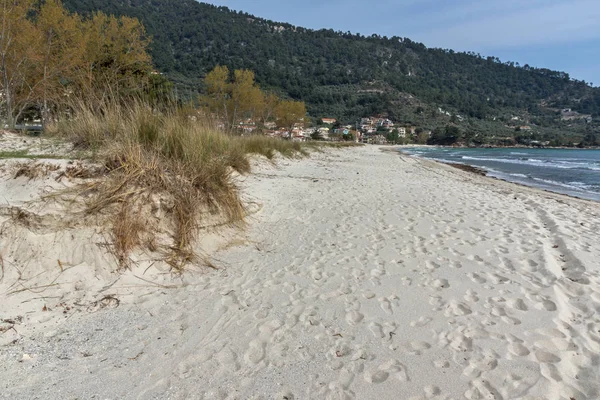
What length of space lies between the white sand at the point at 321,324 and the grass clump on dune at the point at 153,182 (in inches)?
16.2

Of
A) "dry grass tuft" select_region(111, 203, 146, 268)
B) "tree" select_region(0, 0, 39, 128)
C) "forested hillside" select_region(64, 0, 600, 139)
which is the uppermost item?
"forested hillside" select_region(64, 0, 600, 139)

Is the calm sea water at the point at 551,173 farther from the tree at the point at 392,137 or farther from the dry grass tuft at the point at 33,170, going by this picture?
the tree at the point at 392,137

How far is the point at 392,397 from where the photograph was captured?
6.51 ft

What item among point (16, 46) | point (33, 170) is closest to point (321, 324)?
point (33, 170)

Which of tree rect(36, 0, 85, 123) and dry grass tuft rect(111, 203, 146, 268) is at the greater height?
tree rect(36, 0, 85, 123)

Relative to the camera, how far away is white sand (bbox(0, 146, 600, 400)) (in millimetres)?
2102

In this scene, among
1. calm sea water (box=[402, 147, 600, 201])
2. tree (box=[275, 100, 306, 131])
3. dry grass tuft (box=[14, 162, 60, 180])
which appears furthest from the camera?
tree (box=[275, 100, 306, 131])

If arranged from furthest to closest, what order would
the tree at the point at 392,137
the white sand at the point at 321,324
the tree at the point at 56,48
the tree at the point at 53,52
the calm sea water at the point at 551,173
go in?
the tree at the point at 392,137 < the tree at the point at 56,48 < the calm sea water at the point at 551,173 < the tree at the point at 53,52 < the white sand at the point at 321,324

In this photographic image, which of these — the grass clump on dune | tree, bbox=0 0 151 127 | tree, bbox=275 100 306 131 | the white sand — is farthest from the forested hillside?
the white sand

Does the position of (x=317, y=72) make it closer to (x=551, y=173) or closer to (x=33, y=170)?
(x=551, y=173)

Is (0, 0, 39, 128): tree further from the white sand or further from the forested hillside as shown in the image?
the forested hillside

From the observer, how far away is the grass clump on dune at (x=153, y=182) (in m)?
3.83

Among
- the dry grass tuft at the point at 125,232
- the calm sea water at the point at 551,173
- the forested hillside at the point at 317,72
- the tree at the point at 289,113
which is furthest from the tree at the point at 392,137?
the dry grass tuft at the point at 125,232

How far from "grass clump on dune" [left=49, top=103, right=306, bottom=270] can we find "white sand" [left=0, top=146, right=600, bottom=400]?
41cm
